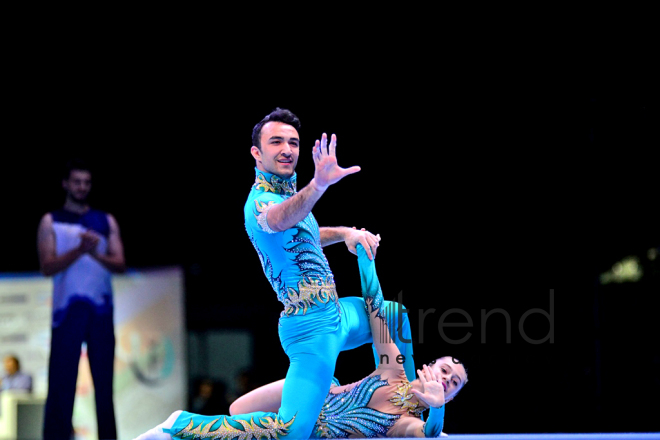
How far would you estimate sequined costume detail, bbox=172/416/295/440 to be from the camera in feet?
7.88

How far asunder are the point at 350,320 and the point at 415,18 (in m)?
2.34

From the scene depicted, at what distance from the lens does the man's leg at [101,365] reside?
387 centimetres

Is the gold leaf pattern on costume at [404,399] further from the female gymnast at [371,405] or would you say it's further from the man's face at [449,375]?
the man's face at [449,375]

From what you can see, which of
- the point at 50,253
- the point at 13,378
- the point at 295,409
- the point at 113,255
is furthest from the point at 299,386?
the point at 13,378

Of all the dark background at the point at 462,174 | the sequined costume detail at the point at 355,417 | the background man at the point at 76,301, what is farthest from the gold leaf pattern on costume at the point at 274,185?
the dark background at the point at 462,174

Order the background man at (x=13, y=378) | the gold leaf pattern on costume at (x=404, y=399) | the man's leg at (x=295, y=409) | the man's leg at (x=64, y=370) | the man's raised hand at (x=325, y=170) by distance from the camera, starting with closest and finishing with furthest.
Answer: the man's raised hand at (x=325, y=170) < the man's leg at (x=295, y=409) < the gold leaf pattern on costume at (x=404, y=399) < the man's leg at (x=64, y=370) < the background man at (x=13, y=378)

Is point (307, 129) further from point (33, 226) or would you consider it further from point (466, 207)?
point (33, 226)

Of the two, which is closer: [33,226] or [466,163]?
[466,163]

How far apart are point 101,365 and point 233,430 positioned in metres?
1.71

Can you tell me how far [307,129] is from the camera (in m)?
4.39

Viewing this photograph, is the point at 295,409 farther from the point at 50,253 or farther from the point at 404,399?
the point at 50,253

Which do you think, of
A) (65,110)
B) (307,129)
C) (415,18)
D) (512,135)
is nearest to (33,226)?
(65,110)

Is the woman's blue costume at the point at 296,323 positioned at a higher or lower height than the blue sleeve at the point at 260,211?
lower

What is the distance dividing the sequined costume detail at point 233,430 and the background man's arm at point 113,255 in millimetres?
1746
